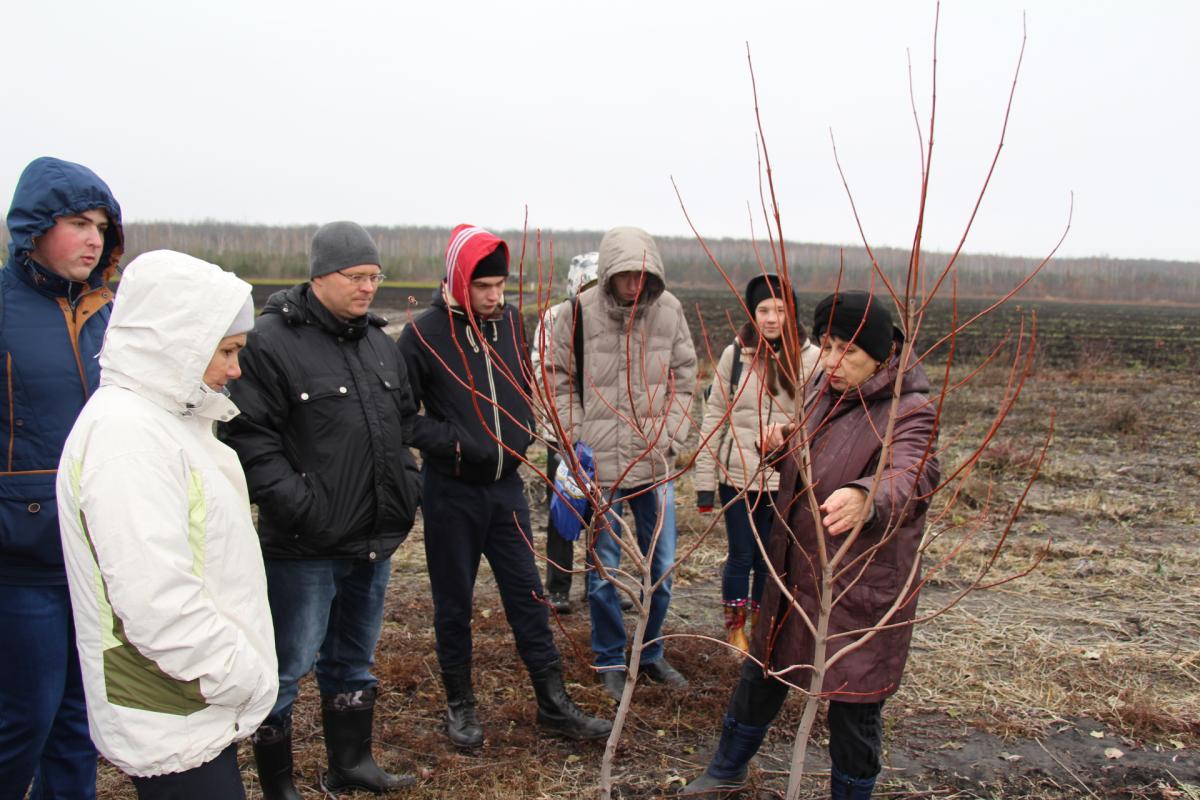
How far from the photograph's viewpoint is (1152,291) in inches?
2692

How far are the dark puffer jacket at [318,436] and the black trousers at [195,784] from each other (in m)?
0.86

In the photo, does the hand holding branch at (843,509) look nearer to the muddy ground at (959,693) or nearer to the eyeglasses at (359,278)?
the muddy ground at (959,693)

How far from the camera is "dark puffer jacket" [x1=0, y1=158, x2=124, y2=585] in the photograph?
2.42 metres

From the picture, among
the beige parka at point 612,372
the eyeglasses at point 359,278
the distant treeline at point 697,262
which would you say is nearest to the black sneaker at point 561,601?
the beige parka at point 612,372

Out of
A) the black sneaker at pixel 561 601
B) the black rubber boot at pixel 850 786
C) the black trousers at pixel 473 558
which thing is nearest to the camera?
the black rubber boot at pixel 850 786

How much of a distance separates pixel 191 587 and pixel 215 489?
0.24m

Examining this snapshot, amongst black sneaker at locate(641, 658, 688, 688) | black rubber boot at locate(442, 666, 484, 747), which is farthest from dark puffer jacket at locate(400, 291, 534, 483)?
black sneaker at locate(641, 658, 688, 688)

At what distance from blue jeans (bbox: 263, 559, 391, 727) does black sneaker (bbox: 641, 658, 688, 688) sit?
144 cm

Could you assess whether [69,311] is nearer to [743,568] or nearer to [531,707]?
[531,707]

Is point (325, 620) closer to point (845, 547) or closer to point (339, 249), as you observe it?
point (339, 249)

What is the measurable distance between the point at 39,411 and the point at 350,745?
4.96ft

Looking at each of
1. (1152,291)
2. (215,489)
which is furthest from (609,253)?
(1152,291)

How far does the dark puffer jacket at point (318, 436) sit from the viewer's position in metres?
2.76

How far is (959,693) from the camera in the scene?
4.14 meters
